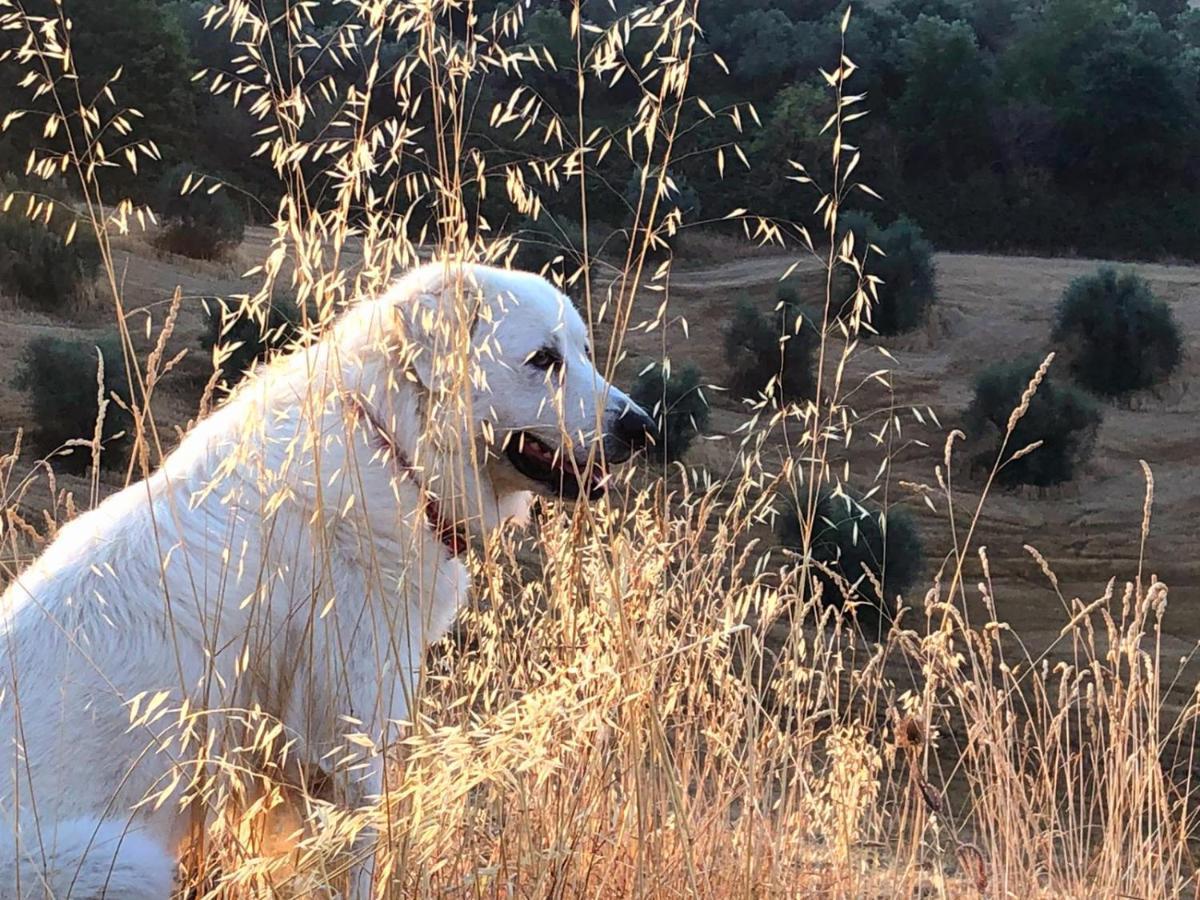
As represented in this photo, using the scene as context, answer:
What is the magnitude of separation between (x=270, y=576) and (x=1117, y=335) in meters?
19.0

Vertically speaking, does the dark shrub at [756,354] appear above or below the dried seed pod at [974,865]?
below

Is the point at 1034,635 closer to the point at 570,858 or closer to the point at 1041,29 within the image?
the point at 570,858

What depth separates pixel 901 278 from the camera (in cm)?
2038

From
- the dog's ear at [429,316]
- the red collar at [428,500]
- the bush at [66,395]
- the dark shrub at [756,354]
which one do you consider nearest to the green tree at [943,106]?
the dark shrub at [756,354]

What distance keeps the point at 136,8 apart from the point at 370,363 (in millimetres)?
17798

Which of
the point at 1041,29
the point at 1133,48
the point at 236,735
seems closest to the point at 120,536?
the point at 236,735

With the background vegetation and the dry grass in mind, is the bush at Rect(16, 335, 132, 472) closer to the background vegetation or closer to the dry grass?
the dry grass

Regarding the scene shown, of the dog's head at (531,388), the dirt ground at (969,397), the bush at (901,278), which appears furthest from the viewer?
the bush at (901,278)

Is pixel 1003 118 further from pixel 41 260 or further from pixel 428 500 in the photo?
pixel 428 500

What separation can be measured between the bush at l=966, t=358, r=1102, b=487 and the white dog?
556 inches

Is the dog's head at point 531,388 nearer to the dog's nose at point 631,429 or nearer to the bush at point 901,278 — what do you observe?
the dog's nose at point 631,429

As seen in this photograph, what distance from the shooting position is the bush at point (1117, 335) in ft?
63.4

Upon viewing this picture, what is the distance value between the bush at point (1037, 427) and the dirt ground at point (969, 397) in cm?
24

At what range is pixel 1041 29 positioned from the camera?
27.0 metres
